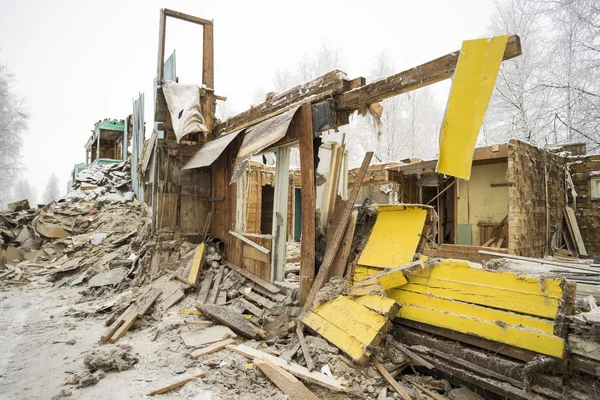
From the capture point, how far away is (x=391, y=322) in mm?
3742

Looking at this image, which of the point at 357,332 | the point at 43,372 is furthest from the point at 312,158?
the point at 43,372

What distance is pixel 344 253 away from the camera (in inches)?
183

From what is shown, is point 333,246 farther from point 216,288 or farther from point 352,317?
point 216,288

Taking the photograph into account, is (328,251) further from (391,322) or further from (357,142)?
(357,142)

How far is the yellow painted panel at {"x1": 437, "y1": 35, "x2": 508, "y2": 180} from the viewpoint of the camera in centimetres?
301

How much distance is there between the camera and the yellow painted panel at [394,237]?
4.14 metres

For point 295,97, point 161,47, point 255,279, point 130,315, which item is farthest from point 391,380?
point 161,47

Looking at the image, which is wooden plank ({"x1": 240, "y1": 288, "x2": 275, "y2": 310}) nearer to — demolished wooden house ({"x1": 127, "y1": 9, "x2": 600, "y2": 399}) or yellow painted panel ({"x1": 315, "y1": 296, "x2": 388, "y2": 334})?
demolished wooden house ({"x1": 127, "y1": 9, "x2": 600, "y2": 399})

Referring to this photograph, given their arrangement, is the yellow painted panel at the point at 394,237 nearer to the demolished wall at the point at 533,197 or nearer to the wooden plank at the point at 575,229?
the demolished wall at the point at 533,197

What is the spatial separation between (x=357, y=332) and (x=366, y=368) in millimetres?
386

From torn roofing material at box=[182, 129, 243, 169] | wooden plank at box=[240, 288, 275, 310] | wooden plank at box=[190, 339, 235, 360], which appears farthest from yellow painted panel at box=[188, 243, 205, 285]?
wooden plank at box=[190, 339, 235, 360]

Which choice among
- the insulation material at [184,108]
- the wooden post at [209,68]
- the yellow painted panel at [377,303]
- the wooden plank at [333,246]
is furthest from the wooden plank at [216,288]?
the wooden post at [209,68]

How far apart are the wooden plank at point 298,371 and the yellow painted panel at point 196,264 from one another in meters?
2.52

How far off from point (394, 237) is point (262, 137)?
109 inches
